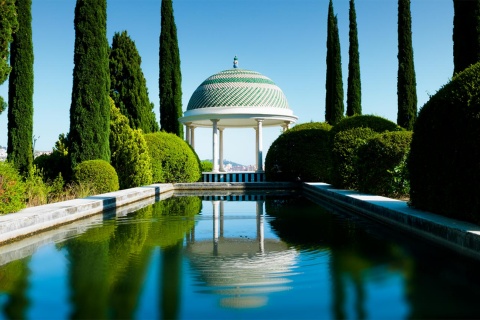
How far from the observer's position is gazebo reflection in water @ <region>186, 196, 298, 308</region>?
4.29m

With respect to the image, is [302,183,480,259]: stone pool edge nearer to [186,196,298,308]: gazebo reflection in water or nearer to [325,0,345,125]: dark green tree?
[186,196,298,308]: gazebo reflection in water

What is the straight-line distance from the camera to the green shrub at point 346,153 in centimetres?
1596

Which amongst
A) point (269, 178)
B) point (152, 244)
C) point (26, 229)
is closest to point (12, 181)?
point (26, 229)

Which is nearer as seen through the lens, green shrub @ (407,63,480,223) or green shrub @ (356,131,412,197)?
green shrub @ (407,63,480,223)

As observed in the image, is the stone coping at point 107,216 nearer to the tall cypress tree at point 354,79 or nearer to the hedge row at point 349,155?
the hedge row at point 349,155

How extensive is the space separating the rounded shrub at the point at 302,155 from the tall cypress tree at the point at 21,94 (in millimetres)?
11323

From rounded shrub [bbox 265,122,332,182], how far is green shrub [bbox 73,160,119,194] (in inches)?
400

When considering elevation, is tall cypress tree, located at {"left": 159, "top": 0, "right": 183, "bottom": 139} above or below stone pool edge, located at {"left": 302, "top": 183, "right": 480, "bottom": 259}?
above

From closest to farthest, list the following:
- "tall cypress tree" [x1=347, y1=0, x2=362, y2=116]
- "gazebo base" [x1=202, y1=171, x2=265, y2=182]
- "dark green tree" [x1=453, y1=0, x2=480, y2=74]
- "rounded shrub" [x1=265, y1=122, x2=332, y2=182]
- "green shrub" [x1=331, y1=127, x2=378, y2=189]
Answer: "dark green tree" [x1=453, y1=0, x2=480, y2=74] → "green shrub" [x1=331, y1=127, x2=378, y2=189] → "rounded shrub" [x1=265, y1=122, x2=332, y2=182] → "tall cypress tree" [x1=347, y1=0, x2=362, y2=116] → "gazebo base" [x1=202, y1=171, x2=265, y2=182]

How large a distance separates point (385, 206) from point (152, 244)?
4577mm

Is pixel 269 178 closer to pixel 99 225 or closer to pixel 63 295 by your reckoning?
pixel 99 225

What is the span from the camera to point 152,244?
699 cm

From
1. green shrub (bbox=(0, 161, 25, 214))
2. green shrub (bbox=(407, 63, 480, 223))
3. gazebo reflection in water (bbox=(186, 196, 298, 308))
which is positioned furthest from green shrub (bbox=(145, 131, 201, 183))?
green shrub (bbox=(407, 63, 480, 223))

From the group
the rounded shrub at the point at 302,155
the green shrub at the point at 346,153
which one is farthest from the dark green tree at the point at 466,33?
the rounded shrub at the point at 302,155
